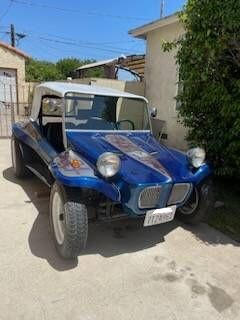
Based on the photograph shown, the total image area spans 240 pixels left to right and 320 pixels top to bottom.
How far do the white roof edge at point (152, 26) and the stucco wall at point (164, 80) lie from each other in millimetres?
144

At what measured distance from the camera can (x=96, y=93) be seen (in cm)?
433

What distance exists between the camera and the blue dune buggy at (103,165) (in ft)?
9.89

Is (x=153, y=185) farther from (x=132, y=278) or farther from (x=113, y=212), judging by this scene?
(x=132, y=278)

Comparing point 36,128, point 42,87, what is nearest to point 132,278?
point 36,128

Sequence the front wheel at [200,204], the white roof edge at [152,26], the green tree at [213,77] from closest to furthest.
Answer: the front wheel at [200,204] → the green tree at [213,77] → the white roof edge at [152,26]

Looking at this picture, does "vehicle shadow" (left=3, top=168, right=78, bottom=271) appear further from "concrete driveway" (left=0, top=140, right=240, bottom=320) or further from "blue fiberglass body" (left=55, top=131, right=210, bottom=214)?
"blue fiberglass body" (left=55, top=131, right=210, bottom=214)

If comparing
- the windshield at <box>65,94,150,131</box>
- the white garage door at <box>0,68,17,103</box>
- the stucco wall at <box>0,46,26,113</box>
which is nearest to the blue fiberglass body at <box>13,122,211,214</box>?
the windshield at <box>65,94,150,131</box>

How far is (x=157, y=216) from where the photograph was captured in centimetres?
321

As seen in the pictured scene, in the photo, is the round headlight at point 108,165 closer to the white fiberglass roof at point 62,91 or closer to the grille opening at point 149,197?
the grille opening at point 149,197

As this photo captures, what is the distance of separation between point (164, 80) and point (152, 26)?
151cm

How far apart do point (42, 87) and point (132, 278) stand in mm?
3280

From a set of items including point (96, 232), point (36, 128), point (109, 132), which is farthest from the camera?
point (36, 128)

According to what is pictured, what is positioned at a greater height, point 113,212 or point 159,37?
point 159,37

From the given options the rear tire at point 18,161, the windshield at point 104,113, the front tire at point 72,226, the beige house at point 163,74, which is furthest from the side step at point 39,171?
the beige house at point 163,74
